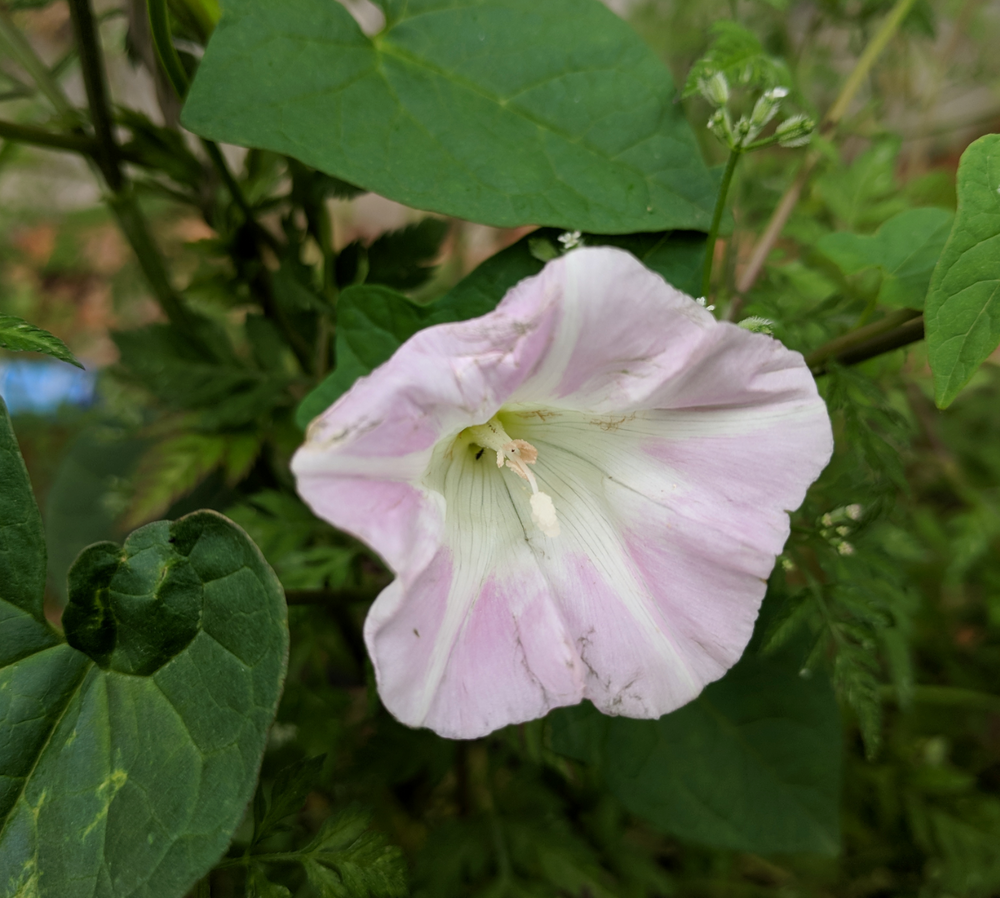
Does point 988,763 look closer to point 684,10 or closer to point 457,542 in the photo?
point 457,542

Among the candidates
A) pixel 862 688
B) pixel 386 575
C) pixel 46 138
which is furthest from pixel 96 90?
pixel 862 688

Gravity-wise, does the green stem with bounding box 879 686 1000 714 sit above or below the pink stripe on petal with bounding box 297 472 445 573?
below

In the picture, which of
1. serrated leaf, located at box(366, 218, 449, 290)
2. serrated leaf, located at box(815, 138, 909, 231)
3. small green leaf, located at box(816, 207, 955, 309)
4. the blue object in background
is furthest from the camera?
the blue object in background

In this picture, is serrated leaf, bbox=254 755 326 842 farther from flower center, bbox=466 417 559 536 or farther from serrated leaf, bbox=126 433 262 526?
serrated leaf, bbox=126 433 262 526

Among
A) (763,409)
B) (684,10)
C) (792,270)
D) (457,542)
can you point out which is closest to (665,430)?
(763,409)

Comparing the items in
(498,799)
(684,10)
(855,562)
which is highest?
(684,10)

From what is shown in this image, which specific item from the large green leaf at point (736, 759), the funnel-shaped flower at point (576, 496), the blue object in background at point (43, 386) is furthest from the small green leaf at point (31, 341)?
the blue object in background at point (43, 386)

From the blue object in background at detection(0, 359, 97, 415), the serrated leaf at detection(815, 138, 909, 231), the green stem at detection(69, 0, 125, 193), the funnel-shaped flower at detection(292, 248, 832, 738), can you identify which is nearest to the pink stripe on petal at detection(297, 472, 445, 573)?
the funnel-shaped flower at detection(292, 248, 832, 738)
